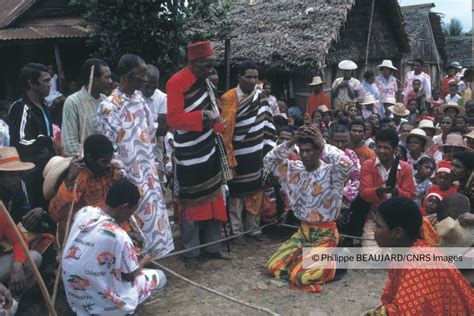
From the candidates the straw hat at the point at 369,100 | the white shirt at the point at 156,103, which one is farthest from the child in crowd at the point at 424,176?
the straw hat at the point at 369,100

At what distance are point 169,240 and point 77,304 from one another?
4.52ft

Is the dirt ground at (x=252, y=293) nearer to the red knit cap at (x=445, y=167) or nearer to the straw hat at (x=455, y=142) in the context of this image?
the red knit cap at (x=445, y=167)

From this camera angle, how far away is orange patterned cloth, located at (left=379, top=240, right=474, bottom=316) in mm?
2727

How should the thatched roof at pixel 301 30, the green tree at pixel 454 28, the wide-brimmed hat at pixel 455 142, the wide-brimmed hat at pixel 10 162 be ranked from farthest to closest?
the green tree at pixel 454 28, the thatched roof at pixel 301 30, the wide-brimmed hat at pixel 455 142, the wide-brimmed hat at pixel 10 162

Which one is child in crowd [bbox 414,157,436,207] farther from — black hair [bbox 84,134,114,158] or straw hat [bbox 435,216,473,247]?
black hair [bbox 84,134,114,158]

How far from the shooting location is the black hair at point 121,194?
3441mm

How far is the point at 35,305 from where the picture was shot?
4.12 meters

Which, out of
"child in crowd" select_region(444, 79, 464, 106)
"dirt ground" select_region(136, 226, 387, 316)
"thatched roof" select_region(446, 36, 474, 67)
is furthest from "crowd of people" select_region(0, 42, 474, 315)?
"thatched roof" select_region(446, 36, 474, 67)

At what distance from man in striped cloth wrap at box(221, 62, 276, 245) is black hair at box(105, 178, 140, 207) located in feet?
7.39

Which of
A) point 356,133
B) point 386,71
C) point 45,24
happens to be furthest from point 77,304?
point 386,71

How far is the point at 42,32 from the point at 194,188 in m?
6.10

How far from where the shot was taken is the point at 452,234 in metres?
3.89

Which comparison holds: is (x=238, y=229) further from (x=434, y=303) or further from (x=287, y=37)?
(x=287, y=37)

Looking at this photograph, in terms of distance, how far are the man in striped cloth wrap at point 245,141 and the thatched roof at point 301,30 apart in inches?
242
